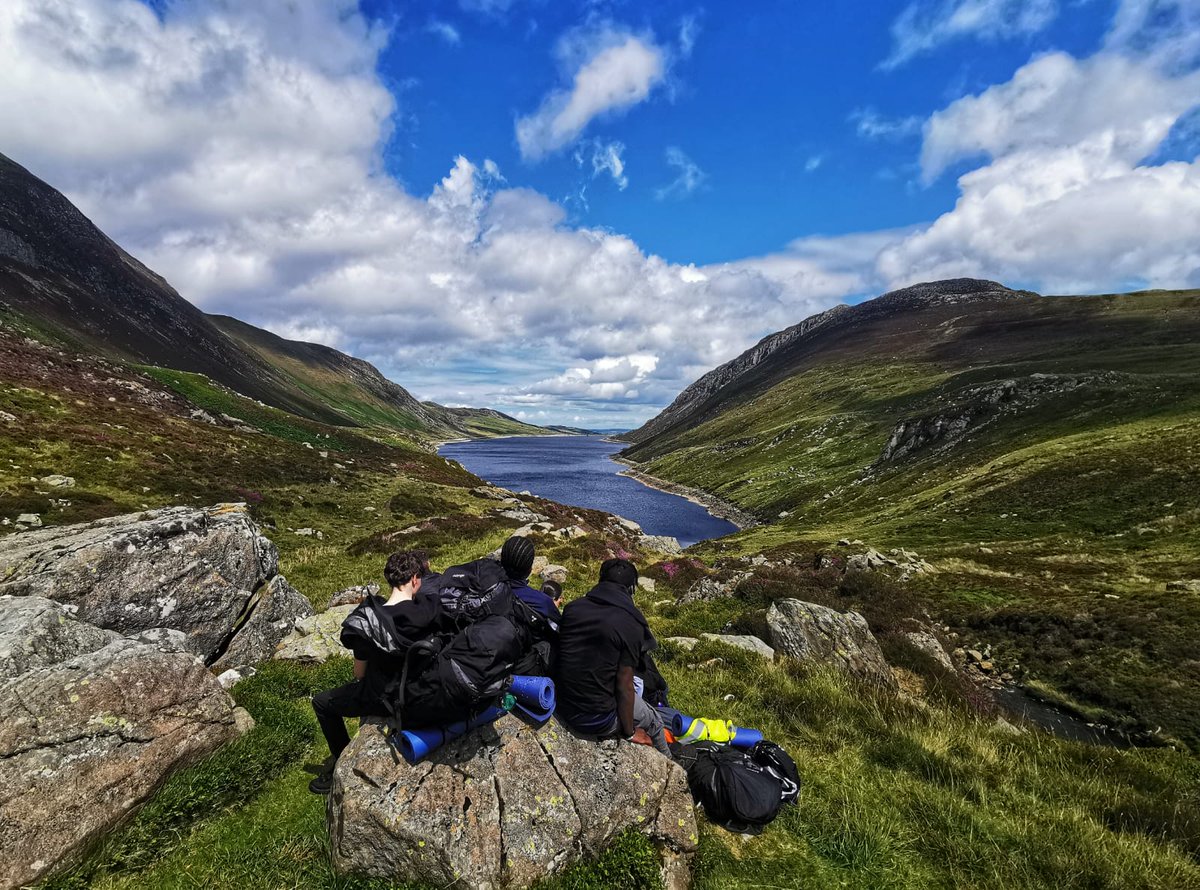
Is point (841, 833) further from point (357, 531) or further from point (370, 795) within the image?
point (357, 531)

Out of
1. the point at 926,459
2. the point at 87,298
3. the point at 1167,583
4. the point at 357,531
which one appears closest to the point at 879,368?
the point at 926,459

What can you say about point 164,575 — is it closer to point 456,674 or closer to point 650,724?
point 456,674

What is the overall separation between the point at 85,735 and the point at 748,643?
1432cm

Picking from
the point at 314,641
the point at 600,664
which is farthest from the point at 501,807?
the point at 314,641

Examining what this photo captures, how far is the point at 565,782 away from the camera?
6.14 m

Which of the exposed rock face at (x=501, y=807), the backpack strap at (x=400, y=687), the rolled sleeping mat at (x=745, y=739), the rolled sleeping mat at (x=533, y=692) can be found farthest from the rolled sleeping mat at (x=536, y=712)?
the rolled sleeping mat at (x=745, y=739)

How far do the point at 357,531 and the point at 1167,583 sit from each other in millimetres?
49276

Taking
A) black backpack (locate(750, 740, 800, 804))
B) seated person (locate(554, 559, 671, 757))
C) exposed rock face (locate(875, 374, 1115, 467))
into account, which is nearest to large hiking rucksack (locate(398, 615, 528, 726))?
seated person (locate(554, 559, 671, 757))

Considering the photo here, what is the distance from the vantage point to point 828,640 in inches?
584

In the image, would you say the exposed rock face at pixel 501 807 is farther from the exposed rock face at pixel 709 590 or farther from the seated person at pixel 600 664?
the exposed rock face at pixel 709 590

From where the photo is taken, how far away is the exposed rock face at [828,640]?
1430 centimetres

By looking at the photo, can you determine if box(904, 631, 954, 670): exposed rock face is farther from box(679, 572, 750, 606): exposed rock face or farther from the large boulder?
the large boulder

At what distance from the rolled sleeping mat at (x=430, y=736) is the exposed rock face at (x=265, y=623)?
387 inches

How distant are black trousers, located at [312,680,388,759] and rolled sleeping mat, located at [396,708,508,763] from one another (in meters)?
0.81
